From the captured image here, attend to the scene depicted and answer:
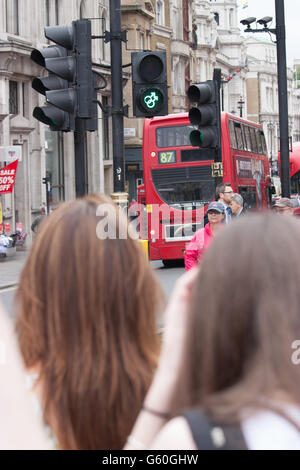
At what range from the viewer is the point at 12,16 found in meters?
32.9

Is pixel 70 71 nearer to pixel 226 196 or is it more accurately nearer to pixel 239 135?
pixel 226 196

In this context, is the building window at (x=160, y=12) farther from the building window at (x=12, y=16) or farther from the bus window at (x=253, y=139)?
the bus window at (x=253, y=139)

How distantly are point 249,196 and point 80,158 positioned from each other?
54.2ft

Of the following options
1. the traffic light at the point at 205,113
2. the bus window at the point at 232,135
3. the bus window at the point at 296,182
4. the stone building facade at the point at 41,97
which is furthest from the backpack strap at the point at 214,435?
the bus window at the point at 296,182

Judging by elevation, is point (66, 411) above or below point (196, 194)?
below

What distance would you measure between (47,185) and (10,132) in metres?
2.69

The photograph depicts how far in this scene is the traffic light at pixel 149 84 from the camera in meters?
9.44

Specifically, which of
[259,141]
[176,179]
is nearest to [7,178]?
[176,179]

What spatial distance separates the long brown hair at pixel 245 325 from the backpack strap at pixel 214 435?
0.02m

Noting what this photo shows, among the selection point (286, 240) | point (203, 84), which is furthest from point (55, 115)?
point (286, 240)

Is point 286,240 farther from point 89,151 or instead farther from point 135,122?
point 135,122

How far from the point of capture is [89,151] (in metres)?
39.7

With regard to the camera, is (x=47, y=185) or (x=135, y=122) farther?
(x=135, y=122)
